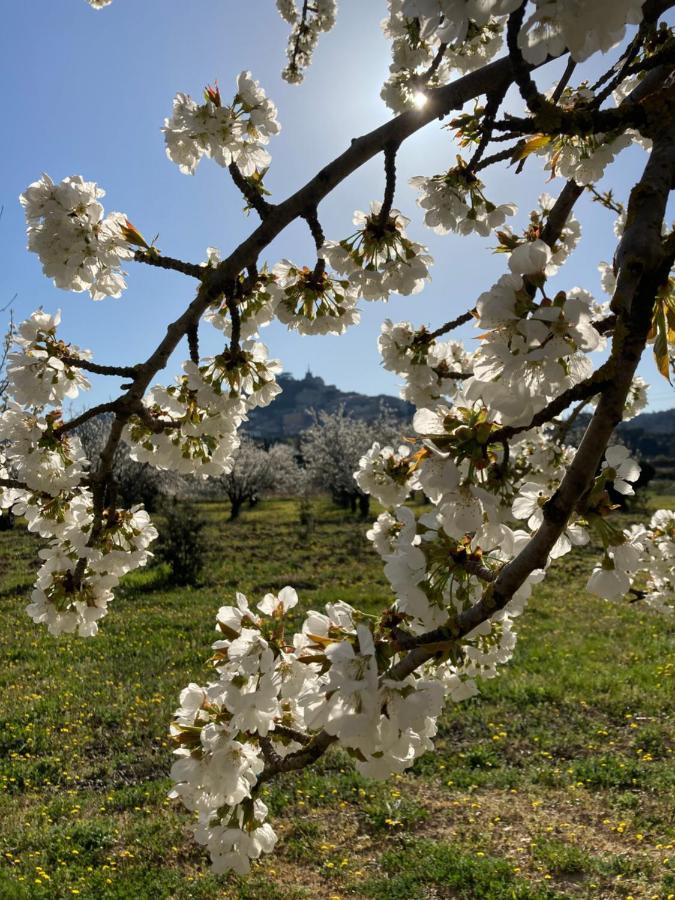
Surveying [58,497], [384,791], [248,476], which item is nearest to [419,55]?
[58,497]

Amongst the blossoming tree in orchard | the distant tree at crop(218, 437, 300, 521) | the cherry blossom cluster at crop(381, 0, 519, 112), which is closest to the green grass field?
the blossoming tree in orchard

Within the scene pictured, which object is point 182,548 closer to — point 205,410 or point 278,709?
point 205,410

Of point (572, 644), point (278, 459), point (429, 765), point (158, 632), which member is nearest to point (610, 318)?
point (429, 765)

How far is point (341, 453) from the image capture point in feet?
109

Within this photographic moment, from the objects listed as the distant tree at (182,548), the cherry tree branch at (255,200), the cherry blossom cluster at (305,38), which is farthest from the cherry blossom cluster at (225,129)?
the distant tree at (182,548)

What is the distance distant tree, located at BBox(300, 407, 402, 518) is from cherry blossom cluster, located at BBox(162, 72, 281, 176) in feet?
87.5

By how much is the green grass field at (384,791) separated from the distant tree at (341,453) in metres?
19.8

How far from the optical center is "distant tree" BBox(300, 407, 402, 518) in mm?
31641

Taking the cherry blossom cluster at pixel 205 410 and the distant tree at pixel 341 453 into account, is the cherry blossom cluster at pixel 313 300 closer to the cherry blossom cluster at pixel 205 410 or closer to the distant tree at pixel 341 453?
the cherry blossom cluster at pixel 205 410

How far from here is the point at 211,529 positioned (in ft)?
80.0

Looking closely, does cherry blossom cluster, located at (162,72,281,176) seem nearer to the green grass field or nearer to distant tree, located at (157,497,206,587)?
the green grass field

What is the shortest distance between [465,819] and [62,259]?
5337mm

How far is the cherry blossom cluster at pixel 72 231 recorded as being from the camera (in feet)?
7.47

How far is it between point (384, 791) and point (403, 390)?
4313mm
